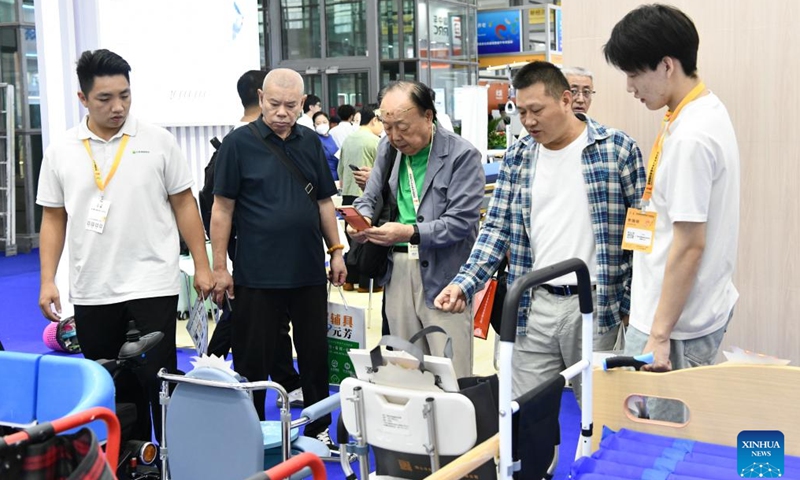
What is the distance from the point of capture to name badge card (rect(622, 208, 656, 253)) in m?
2.48

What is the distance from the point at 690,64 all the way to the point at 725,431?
0.91m

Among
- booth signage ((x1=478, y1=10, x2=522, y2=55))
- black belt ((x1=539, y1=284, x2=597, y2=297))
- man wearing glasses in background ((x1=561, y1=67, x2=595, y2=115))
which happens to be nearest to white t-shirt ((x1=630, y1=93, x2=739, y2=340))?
black belt ((x1=539, y1=284, x2=597, y2=297))

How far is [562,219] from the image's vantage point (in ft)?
9.64

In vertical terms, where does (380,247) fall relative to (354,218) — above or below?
below

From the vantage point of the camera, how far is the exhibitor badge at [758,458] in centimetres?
196

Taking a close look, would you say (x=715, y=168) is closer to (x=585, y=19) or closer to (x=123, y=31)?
(x=585, y=19)

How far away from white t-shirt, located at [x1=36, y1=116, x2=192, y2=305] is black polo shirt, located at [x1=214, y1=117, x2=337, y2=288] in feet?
1.04

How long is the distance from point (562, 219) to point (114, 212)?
66.1 inches

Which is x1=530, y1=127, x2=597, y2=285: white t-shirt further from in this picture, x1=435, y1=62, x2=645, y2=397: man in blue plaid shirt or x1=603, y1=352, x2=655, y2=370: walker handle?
x1=603, y1=352, x2=655, y2=370: walker handle

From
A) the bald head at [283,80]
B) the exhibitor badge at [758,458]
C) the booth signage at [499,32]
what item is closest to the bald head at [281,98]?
the bald head at [283,80]

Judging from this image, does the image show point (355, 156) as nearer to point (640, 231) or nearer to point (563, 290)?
point (563, 290)

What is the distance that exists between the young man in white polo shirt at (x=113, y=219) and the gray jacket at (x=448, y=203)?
3.20ft

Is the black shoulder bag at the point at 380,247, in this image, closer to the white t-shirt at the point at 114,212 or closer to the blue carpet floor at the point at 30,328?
the white t-shirt at the point at 114,212

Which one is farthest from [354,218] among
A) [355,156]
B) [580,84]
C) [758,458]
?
[355,156]
